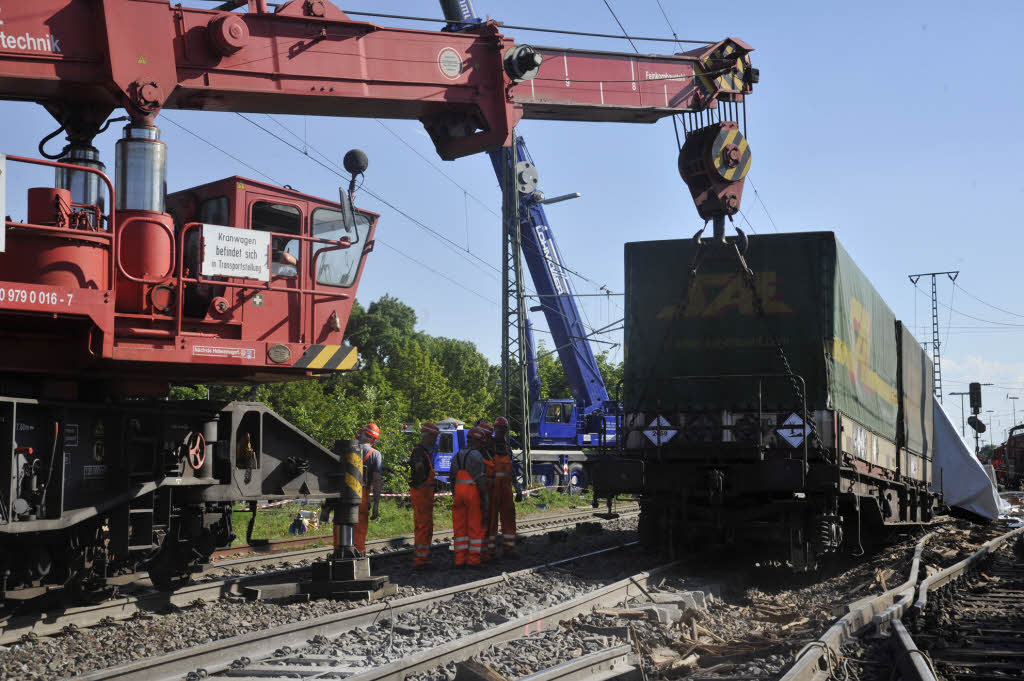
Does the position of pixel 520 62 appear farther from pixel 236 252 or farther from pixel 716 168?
pixel 236 252

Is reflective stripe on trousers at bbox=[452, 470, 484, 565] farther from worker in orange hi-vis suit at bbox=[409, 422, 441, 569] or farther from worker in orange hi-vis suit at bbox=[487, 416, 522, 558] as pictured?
worker in orange hi-vis suit at bbox=[487, 416, 522, 558]

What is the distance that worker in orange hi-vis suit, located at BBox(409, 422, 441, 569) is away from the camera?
38.0 feet

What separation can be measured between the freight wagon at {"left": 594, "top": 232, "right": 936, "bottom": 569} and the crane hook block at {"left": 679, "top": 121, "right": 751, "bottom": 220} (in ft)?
3.01

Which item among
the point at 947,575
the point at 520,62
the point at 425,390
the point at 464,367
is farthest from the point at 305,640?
the point at 464,367

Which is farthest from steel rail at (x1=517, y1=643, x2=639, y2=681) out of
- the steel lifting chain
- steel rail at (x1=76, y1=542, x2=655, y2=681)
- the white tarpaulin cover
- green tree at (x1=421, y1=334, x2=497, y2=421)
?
green tree at (x1=421, y1=334, x2=497, y2=421)

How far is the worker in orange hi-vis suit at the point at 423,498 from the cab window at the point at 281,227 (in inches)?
156

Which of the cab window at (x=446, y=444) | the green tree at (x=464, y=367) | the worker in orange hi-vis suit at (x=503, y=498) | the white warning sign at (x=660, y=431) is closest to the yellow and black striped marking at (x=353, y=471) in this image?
the worker in orange hi-vis suit at (x=503, y=498)

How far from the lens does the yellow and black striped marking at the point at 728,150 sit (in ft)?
33.4

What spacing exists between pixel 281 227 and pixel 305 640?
138 inches

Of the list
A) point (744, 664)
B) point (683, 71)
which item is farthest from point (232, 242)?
point (683, 71)

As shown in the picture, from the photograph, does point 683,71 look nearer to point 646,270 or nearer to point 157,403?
point 646,270

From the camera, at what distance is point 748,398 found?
11.2 m

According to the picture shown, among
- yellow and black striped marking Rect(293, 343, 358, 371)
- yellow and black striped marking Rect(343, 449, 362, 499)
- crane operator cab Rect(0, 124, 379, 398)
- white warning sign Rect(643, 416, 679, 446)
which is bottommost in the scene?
yellow and black striped marking Rect(343, 449, 362, 499)

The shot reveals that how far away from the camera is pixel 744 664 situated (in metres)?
6.73
